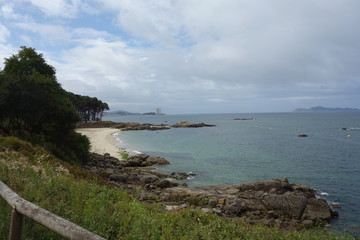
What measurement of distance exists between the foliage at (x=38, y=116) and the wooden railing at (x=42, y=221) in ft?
64.8

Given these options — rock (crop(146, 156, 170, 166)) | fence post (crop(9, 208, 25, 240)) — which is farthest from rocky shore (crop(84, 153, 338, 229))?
rock (crop(146, 156, 170, 166))

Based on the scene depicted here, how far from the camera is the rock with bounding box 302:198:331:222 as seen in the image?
16188 mm

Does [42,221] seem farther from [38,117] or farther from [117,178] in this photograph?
[38,117]

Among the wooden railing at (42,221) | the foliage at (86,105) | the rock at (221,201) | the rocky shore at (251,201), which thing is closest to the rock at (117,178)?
the rocky shore at (251,201)

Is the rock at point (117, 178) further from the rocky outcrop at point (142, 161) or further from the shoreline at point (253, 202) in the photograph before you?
the rocky outcrop at point (142, 161)

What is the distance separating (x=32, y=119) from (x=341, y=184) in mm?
30544

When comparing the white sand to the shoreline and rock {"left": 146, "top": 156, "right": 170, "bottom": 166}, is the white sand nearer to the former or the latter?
rock {"left": 146, "top": 156, "right": 170, "bottom": 166}

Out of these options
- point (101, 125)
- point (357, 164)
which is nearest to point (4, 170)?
point (357, 164)

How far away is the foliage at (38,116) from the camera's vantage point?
876 inches

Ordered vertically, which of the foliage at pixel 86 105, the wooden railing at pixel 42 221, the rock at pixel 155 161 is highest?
the foliage at pixel 86 105

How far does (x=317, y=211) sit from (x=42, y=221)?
17837mm

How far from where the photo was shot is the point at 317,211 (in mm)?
16656

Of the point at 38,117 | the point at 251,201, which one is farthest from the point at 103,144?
the point at 251,201

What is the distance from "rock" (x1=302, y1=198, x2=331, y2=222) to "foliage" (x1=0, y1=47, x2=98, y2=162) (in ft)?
64.0
